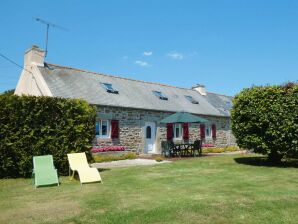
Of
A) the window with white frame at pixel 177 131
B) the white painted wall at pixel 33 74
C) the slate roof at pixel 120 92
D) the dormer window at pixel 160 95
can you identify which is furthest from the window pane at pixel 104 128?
the dormer window at pixel 160 95

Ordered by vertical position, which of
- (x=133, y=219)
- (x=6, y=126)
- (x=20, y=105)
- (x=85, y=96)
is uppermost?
(x=85, y=96)

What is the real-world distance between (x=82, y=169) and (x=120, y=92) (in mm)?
12894

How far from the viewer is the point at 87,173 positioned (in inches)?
411

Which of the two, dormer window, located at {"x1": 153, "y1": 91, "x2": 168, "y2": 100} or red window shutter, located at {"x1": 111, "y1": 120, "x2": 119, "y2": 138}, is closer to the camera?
red window shutter, located at {"x1": 111, "y1": 120, "x2": 119, "y2": 138}

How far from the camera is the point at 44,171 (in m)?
10.6

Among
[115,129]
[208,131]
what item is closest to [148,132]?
[115,129]

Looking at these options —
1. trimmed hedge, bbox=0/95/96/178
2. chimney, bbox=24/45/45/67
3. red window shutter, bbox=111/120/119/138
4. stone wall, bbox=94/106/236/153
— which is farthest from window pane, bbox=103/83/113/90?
trimmed hedge, bbox=0/95/96/178

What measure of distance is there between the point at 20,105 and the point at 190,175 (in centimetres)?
655

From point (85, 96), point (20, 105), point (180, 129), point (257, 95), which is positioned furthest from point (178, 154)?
point (20, 105)

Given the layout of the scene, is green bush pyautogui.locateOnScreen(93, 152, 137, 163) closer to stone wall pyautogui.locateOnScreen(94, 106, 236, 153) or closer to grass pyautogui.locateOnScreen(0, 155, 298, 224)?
stone wall pyautogui.locateOnScreen(94, 106, 236, 153)

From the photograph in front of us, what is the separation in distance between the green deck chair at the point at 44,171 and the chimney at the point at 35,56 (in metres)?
11.8

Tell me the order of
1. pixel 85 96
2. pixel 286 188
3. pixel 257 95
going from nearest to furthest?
pixel 286 188 → pixel 257 95 → pixel 85 96

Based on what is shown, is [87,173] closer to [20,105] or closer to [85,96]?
[20,105]

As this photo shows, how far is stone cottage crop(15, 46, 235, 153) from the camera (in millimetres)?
20391
